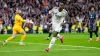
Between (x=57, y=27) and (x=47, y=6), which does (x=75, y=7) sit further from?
(x=57, y=27)

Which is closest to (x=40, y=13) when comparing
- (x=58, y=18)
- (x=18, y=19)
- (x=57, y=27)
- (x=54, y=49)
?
(x=18, y=19)

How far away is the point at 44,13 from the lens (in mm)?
50031

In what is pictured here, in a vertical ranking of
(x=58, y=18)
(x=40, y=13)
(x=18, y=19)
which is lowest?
(x=40, y=13)

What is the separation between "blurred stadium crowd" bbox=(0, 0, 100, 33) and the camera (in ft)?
153

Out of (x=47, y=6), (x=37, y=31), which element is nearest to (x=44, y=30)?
(x=37, y=31)

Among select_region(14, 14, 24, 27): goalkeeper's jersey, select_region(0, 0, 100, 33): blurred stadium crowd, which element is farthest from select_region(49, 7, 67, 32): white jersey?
select_region(0, 0, 100, 33): blurred stadium crowd

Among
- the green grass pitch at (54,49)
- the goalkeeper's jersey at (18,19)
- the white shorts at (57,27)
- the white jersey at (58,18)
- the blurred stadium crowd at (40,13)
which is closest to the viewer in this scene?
the green grass pitch at (54,49)

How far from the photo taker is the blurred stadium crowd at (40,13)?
46.7 meters

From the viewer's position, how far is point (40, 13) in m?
49.8

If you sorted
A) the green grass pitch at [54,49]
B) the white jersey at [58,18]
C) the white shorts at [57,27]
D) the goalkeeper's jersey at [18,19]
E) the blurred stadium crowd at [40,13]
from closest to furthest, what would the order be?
the green grass pitch at [54,49]
the white shorts at [57,27]
the white jersey at [58,18]
the goalkeeper's jersey at [18,19]
the blurred stadium crowd at [40,13]

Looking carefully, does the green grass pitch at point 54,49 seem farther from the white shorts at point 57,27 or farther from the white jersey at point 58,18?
the white jersey at point 58,18

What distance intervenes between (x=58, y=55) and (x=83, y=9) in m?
35.6

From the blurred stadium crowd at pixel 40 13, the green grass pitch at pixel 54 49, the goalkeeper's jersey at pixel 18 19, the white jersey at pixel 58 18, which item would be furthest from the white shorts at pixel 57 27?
the blurred stadium crowd at pixel 40 13

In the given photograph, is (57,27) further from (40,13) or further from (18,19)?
(40,13)
